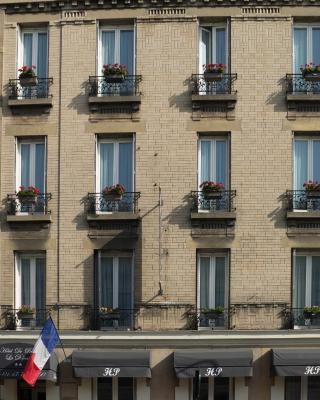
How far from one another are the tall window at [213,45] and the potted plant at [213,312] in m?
6.68

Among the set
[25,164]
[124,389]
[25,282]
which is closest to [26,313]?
[25,282]

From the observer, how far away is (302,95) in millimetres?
22438

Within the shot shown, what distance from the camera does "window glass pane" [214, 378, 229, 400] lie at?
22125 millimetres

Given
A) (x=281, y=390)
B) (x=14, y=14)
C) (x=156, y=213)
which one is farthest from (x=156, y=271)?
(x=14, y=14)

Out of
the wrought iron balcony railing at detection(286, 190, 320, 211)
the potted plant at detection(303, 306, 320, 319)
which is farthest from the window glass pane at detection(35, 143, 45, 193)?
the potted plant at detection(303, 306, 320, 319)

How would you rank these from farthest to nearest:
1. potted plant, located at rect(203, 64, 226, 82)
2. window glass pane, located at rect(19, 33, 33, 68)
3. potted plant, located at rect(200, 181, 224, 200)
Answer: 1. window glass pane, located at rect(19, 33, 33, 68)
2. potted plant, located at rect(203, 64, 226, 82)
3. potted plant, located at rect(200, 181, 224, 200)

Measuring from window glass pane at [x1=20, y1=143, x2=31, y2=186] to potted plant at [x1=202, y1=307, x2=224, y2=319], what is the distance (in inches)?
239

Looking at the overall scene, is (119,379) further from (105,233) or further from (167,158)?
(167,158)

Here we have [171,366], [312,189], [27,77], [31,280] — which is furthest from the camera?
[27,77]

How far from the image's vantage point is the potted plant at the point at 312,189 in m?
22.2

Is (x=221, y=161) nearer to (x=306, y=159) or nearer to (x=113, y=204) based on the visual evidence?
(x=306, y=159)

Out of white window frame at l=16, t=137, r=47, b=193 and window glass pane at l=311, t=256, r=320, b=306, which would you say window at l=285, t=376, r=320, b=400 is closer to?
window glass pane at l=311, t=256, r=320, b=306

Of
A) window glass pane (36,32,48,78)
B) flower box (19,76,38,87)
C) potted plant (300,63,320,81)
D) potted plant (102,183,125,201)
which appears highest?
window glass pane (36,32,48,78)

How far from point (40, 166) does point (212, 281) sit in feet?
18.8
